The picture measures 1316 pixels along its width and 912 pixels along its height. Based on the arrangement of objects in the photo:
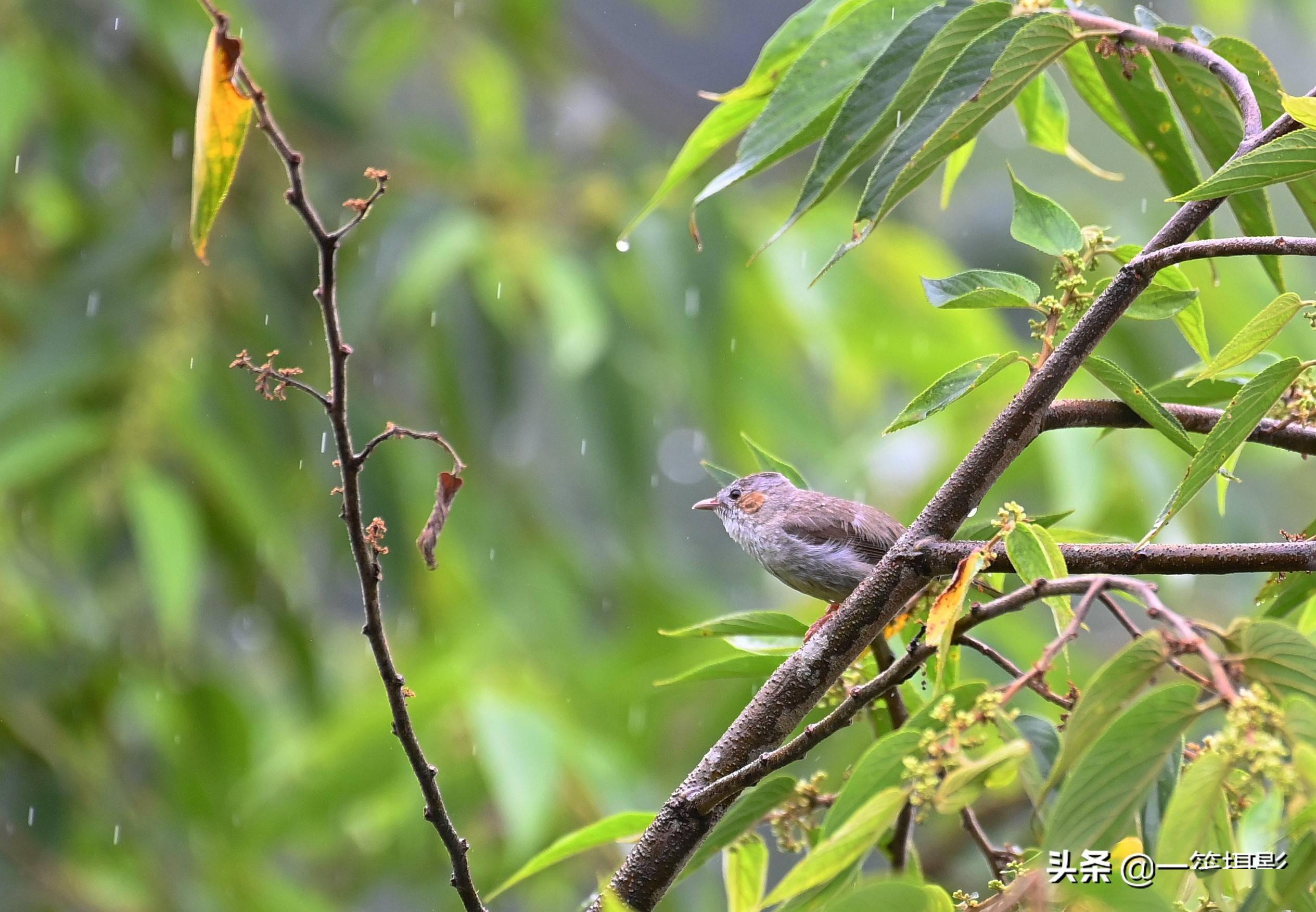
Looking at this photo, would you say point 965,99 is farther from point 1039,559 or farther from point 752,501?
point 752,501

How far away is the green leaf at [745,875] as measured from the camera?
1.55 m

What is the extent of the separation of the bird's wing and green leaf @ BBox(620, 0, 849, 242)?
0.78 meters

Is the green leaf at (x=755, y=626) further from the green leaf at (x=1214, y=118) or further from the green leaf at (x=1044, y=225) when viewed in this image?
the green leaf at (x=1214, y=118)

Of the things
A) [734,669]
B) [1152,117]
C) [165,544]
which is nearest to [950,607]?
[734,669]

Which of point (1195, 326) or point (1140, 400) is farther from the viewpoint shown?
point (1195, 326)

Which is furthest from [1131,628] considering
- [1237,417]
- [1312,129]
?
[1312,129]

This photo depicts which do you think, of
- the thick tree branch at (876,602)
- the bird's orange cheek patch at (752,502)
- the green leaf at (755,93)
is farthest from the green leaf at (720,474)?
the bird's orange cheek patch at (752,502)

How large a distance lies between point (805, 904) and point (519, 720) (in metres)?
2.27

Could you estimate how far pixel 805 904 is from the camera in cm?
132

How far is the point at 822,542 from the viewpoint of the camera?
2.41 m

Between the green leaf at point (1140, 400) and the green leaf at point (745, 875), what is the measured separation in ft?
2.23

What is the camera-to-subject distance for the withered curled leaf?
1.21 metres

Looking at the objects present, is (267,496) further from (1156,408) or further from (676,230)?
(1156,408)

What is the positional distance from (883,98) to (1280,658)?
2.58 ft
